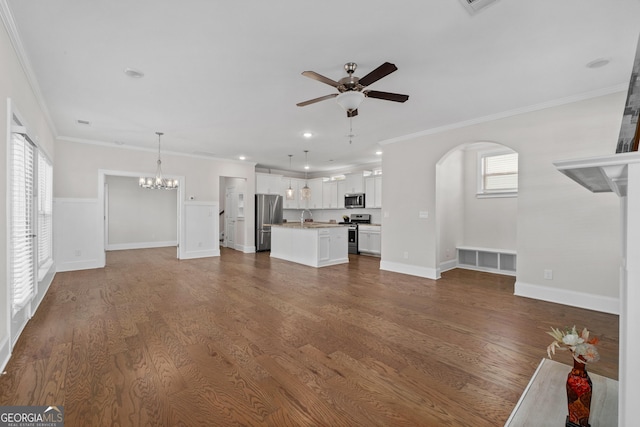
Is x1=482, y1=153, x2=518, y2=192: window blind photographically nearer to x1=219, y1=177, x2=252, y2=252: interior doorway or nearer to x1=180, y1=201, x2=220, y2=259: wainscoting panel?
x1=219, y1=177, x2=252, y2=252: interior doorway

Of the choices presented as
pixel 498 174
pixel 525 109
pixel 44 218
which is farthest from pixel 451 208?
pixel 44 218

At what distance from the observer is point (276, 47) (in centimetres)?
267

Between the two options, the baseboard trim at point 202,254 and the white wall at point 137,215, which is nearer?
the baseboard trim at point 202,254

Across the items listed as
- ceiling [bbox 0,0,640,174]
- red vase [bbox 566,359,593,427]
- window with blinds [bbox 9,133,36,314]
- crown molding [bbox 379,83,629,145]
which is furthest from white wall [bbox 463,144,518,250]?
window with blinds [bbox 9,133,36,314]

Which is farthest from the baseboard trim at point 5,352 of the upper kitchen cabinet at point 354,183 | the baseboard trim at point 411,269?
the upper kitchen cabinet at point 354,183

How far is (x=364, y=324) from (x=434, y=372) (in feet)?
3.29

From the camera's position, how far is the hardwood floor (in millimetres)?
1812

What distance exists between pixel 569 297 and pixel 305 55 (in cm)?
438

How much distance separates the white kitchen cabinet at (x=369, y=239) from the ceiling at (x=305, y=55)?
154 inches

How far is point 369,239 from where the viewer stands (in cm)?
832

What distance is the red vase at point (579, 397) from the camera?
124 centimetres

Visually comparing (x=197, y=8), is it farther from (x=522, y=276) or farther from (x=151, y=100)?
(x=522, y=276)

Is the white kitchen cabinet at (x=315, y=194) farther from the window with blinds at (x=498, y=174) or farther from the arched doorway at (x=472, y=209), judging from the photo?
the window with blinds at (x=498, y=174)

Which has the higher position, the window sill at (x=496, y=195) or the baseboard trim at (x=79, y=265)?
the window sill at (x=496, y=195)
